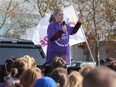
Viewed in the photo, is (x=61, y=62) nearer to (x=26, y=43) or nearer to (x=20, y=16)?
(x=26, y=43)

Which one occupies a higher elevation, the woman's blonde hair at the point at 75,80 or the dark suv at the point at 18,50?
the dark suv at the point at 18,50

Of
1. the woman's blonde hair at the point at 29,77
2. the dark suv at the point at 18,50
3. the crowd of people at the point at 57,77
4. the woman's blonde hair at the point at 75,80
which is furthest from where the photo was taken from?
the dark suv at the point at 18,50

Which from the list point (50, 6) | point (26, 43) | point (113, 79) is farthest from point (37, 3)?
point (113, 79)

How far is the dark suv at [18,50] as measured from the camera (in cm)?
595

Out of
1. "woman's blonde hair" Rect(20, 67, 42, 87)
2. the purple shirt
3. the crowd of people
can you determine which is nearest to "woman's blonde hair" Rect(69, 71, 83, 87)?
the crowd of people

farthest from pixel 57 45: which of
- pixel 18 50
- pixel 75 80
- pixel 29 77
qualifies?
pixel 29 77

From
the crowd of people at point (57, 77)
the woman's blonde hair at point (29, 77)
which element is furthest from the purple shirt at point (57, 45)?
the woman's blonde hair at point (29, 77)

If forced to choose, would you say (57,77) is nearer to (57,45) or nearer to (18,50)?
(57,45)

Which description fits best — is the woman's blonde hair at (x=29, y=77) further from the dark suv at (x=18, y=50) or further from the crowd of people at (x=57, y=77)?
the dark suv at (x=18, y=50)

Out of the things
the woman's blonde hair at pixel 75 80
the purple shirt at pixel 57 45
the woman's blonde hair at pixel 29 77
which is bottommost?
the woman's blonde hair at pixel 75 80

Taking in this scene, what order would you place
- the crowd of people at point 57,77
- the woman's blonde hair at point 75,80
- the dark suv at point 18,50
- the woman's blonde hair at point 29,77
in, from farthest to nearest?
the dark suv at point 18,50, the woman's blonde hair at point 75,80, the woman's blonde hair at point 29,77, the crowd of people at point 57,77

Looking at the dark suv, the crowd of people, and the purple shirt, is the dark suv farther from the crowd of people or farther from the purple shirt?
the crowd of people

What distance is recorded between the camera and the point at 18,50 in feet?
20.1

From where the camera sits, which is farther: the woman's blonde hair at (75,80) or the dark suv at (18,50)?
the dark suv at (18,50)
